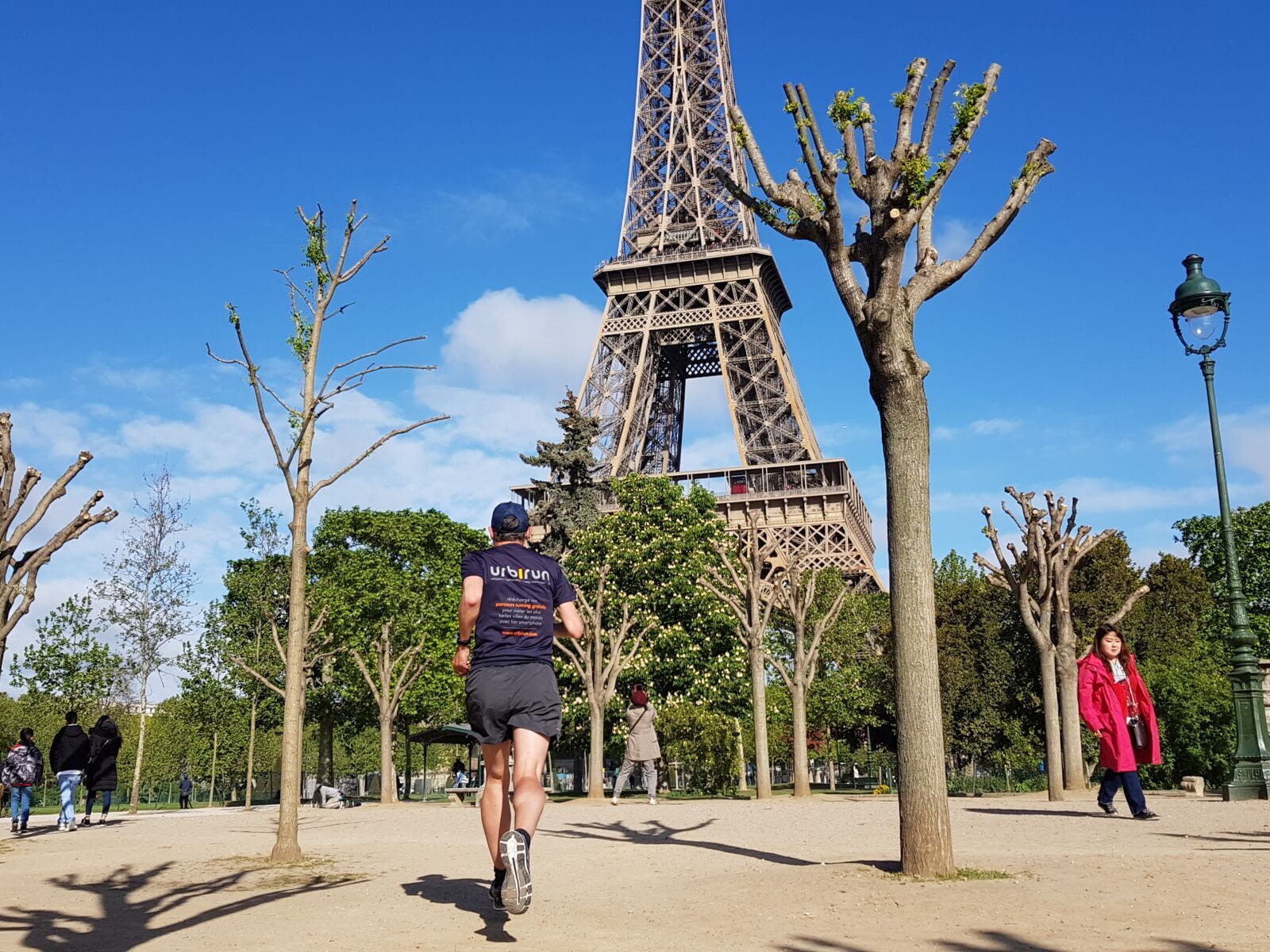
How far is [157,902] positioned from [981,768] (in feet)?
141

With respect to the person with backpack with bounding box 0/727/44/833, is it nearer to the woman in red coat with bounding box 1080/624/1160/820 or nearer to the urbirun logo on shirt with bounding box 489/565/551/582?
the urbirun logo on shirt with bounding box 489/565/551/582

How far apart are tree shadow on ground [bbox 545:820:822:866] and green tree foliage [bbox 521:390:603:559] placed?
2461cm

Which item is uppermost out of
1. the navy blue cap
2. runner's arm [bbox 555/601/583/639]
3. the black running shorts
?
the navy blue cap

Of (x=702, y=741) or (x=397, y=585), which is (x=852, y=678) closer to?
(x=702, y=741)

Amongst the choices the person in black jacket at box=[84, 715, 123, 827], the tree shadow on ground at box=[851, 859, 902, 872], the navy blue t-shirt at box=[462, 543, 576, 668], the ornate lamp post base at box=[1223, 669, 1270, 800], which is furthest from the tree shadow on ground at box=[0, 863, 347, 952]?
the ornate lamp post base at box=[1223, 669, 1270, 800]

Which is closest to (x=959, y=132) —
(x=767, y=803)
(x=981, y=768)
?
(x=767, y=803)

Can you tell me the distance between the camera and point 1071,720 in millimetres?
20109

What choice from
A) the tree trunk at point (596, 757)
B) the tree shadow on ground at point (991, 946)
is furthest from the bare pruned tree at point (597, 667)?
the tree shadow on ground at point (991, 946)

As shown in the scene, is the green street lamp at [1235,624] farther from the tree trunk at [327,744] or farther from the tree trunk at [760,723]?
the tree trunk at [327,744]

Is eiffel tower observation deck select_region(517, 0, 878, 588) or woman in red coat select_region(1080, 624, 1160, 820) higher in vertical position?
eiffel tower observation deck select_region(517, 0, 878, 588)

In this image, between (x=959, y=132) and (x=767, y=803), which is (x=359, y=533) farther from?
(x=959, y=132)

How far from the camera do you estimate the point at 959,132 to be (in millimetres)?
8922

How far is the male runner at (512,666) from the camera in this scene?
6023mm

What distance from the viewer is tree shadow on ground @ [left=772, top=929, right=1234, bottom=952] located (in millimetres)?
4688
